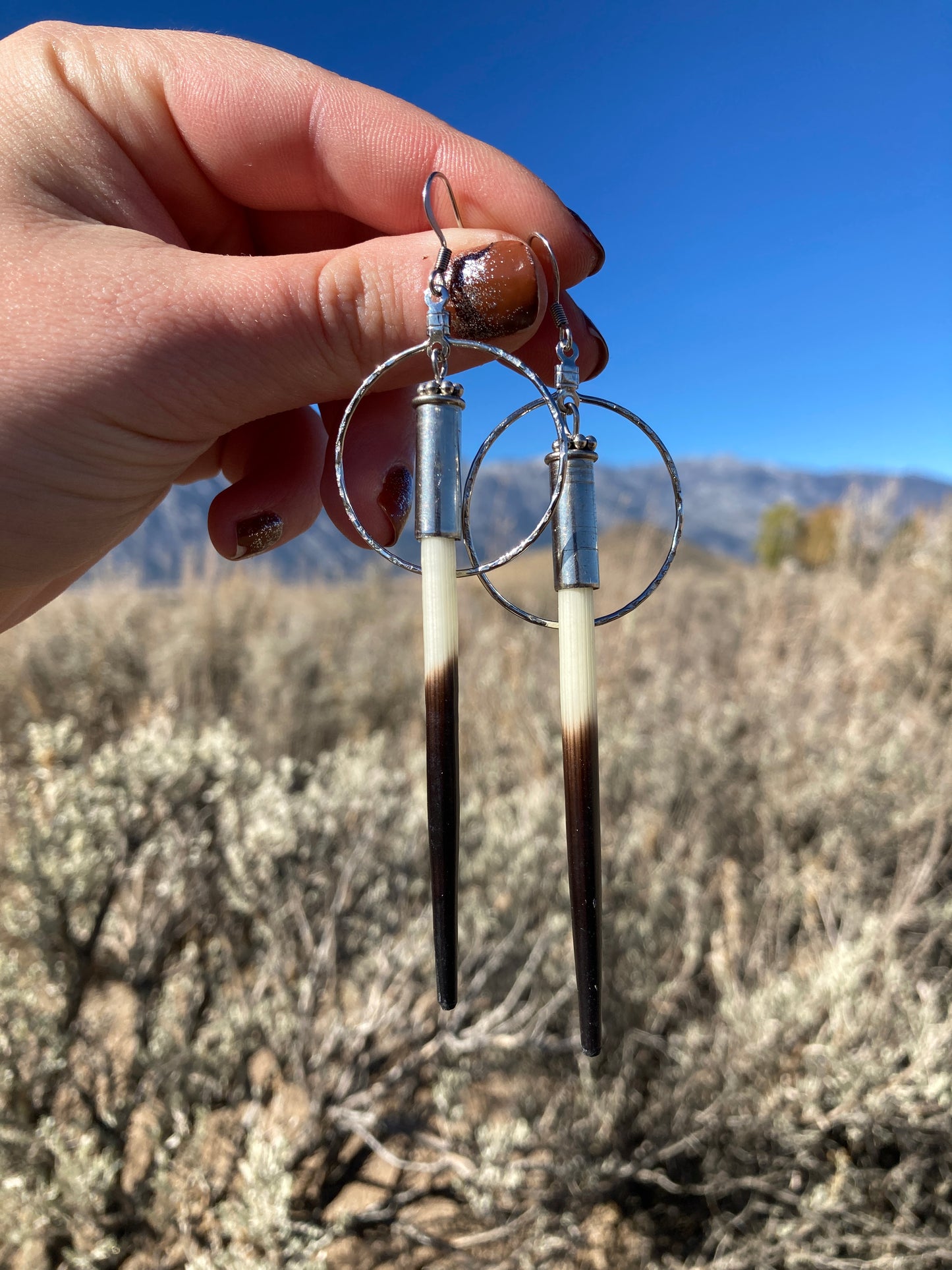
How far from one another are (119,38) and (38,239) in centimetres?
53

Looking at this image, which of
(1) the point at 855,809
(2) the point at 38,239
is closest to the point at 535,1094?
(1) the point at 855,809

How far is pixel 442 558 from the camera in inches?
35.7

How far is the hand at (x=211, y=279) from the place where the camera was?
1054 mm

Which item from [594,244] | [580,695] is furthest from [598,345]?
[580,695]

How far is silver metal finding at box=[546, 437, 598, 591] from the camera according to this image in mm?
937

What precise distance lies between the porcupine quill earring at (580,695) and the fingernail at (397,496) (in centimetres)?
32

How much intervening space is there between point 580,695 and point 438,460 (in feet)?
1.02

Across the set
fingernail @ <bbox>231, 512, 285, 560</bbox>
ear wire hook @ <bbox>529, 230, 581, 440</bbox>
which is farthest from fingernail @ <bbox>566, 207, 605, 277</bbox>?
fingernail @ <bbox>231, 512, 285, 560</bbox>

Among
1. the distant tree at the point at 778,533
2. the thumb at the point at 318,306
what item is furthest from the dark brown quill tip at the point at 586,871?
the distant tree at the point at 778,533

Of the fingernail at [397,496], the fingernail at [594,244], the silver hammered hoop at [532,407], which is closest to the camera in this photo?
the silver hammered hoop at [532,407]

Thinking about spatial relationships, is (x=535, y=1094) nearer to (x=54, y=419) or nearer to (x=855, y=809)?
(x=855, y=809)

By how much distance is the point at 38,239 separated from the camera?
107 cm

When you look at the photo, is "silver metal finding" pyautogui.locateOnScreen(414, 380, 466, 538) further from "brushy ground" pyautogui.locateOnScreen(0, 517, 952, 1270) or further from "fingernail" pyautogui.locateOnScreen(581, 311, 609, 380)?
"brushy ground" pyautogui.locateOnScreen(0, 517, 952, 1270)

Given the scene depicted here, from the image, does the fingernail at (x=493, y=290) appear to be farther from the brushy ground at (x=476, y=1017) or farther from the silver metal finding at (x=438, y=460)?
the brushy ground at (x=476, y=1017)
